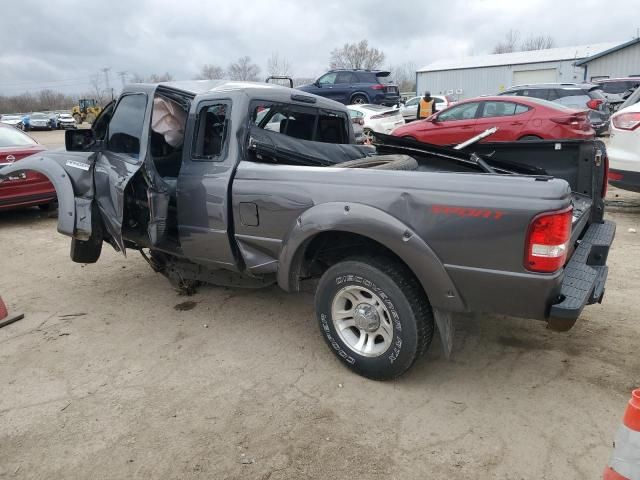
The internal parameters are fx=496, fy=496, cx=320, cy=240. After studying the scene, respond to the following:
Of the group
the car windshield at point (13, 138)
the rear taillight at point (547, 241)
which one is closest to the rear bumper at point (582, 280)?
the rear taillight at point (547, 241)

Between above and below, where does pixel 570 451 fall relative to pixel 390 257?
below

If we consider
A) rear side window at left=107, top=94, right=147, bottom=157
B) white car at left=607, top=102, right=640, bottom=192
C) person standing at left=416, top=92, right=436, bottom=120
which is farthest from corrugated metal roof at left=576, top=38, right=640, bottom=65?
rear side window at left=107, top=94, right=147, bottom=157

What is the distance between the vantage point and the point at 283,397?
3115 millimetres

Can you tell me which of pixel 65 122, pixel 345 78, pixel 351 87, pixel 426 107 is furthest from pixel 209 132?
pixel 65 122

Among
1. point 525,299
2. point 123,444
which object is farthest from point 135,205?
point 525,299

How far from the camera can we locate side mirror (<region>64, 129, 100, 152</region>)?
171 inches

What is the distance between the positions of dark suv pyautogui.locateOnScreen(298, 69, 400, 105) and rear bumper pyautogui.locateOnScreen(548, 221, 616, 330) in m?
17.4

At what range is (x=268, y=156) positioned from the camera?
3721 mm

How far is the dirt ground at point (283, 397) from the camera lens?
8.38ft

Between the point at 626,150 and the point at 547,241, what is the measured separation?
4475mm

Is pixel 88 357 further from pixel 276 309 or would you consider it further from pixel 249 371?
pixel 276 309

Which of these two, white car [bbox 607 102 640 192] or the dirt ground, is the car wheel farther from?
the dirt ground

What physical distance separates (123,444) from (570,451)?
2.37m

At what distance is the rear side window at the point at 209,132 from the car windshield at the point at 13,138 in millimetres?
5812
